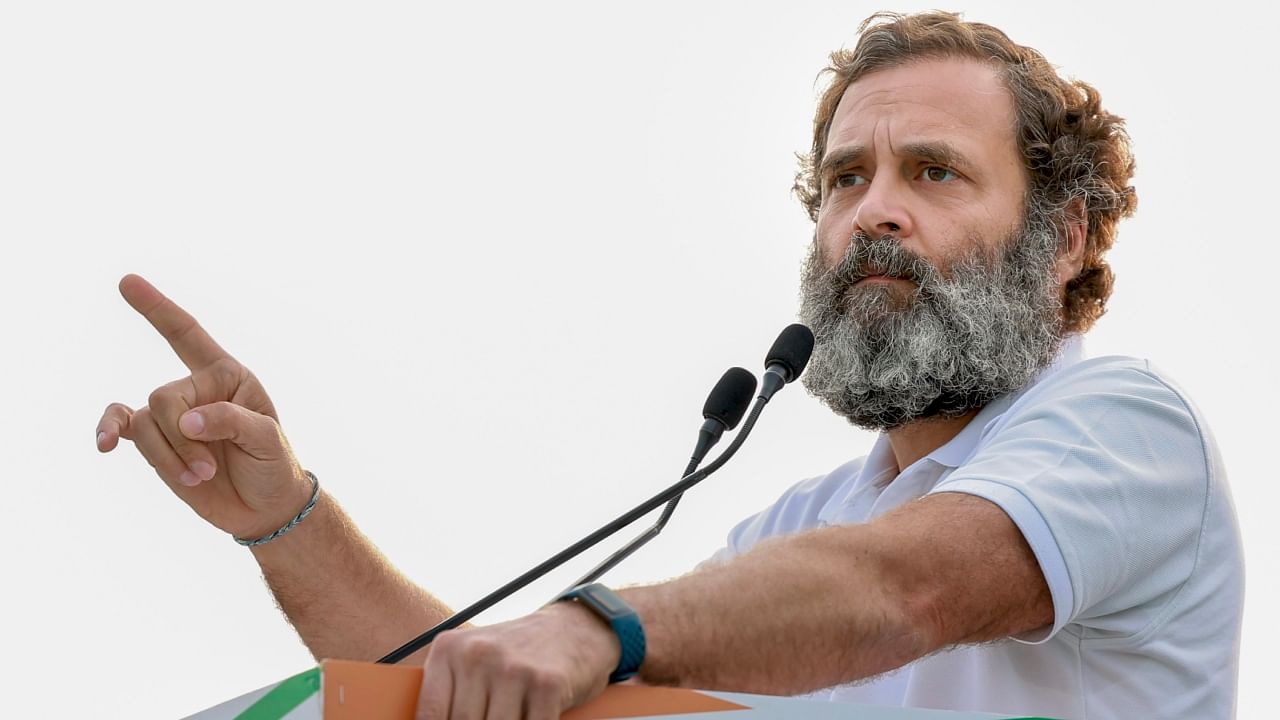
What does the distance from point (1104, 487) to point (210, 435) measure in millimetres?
1574

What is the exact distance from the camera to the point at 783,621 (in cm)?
155

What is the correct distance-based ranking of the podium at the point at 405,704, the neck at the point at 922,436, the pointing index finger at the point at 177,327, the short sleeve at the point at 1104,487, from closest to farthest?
the podium at the point at 405,704 → the short sleeve at the point at 1104,487 → the pointing index finger at the point at 177,327 → the neck at the point at 922,436

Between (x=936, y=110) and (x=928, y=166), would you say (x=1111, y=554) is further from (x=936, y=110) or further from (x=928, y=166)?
(x=936, y=110)

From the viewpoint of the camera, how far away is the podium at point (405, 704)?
45.4 inches

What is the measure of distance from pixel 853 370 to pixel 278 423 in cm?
125

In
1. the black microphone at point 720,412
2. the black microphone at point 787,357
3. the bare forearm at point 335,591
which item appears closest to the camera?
the black microphone at point 720,412

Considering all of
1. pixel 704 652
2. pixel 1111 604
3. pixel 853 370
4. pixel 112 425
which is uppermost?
pixel 112 425

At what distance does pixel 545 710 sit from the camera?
4.01ft

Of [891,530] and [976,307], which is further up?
[976,307]

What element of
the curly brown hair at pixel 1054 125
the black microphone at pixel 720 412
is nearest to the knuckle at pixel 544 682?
the black microphone at pixel 720 412

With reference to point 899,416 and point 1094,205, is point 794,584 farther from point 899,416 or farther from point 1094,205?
point 1094,205

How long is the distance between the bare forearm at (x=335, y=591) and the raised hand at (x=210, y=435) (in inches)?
2.9

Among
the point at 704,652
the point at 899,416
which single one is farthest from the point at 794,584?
the point at 899,416

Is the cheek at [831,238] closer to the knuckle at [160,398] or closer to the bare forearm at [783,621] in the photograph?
the bare forearm at [783,621]
